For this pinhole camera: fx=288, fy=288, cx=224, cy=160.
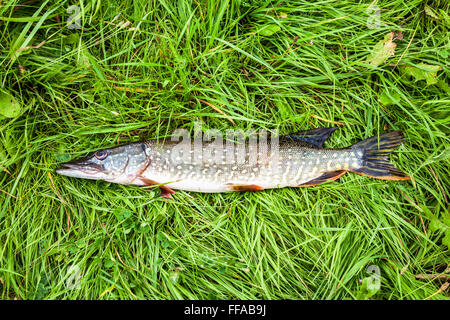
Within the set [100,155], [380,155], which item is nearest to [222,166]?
[100,155]

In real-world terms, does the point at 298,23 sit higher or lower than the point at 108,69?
higher

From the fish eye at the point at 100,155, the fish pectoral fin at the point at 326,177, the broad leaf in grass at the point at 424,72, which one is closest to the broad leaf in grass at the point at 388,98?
the broad leaf in grass at the point at 424,72

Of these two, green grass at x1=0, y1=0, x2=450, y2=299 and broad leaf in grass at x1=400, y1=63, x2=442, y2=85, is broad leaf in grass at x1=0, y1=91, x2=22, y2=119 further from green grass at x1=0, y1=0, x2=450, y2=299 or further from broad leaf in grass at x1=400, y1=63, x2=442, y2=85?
broad leaf in grass at x1=400, y1=63, x2=442, y2=85

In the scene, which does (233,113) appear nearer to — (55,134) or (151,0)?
(151,0)

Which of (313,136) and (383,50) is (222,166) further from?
(383,50)

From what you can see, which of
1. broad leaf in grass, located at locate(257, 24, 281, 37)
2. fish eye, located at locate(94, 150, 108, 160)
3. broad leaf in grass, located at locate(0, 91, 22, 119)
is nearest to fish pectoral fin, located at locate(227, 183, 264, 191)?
fish eye, located at locate(94, 150, 108, 160)

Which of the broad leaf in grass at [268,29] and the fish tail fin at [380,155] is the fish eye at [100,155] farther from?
the fish tail fin at [380,155]

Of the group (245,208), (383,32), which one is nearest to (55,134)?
(245,208)
